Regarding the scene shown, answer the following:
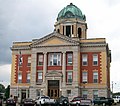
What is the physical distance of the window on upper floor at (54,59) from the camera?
224 ft

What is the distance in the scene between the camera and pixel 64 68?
221 feet

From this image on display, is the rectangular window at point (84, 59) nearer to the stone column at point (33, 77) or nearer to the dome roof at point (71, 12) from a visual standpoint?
the stone column at point (33, 77)

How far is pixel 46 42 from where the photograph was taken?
69.2 m

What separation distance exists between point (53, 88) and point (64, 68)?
4.73 meters

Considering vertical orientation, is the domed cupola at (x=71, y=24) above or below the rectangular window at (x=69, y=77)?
above

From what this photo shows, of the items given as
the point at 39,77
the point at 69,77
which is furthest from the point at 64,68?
the point at 39,77

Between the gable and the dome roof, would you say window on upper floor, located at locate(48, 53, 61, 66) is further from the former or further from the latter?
the dome roof

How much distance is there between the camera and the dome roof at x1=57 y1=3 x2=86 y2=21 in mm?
77875

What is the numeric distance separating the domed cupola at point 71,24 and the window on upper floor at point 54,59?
8.64m

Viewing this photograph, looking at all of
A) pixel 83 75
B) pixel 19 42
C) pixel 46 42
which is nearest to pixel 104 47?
pixel 83 75

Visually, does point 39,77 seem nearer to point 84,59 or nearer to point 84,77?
point 84,77

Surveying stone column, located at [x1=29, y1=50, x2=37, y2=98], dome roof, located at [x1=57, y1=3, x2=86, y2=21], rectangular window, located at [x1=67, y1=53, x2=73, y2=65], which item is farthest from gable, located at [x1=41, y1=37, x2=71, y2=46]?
dome roof, located at [x1=57, y1=3, x2=86, y2=21]

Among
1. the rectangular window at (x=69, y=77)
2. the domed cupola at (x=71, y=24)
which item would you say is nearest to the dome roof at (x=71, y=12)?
the domed cupola at (x=71, y=24)

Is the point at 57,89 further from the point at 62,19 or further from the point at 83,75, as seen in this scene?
the point at 62,19
